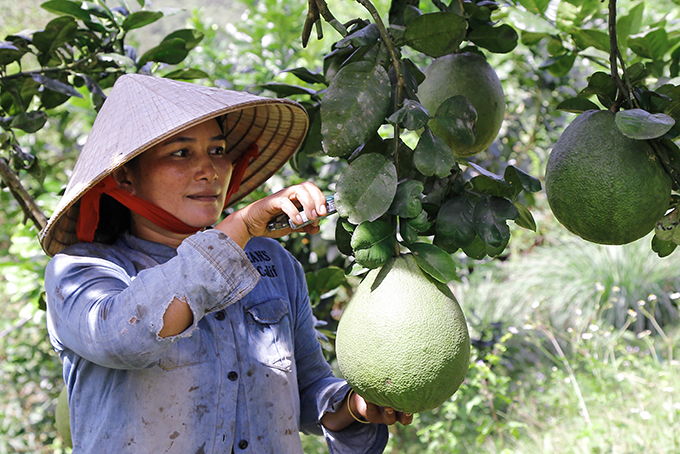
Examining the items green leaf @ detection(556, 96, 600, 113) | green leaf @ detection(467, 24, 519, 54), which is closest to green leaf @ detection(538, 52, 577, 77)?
green leaf @ detection(467, 24, 519, 54)

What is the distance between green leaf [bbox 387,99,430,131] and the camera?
0.77 m

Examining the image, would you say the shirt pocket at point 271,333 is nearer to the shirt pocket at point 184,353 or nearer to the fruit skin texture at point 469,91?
the shirt pocket at point 184,353

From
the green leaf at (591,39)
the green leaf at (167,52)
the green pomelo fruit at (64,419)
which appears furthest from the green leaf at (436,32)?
the green pomelo fruit at (64,419)

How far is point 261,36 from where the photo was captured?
9.64 ft

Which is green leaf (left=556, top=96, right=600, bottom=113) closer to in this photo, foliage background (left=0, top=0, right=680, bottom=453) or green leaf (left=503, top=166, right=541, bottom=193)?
green leaf (left=503, top=166, right=541, bottom=193)

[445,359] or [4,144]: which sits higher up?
[445,359]

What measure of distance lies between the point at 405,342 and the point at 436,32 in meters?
0.45

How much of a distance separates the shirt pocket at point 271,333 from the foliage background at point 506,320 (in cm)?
37

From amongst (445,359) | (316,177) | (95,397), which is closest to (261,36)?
(316,177)

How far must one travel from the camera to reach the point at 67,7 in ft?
4.84

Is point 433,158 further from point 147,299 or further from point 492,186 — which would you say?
point 147,299

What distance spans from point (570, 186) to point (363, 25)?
399 millimetres

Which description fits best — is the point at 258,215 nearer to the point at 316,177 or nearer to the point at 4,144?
the point at 4,144

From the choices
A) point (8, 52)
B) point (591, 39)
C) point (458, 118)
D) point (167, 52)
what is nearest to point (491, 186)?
point (458, 118)
